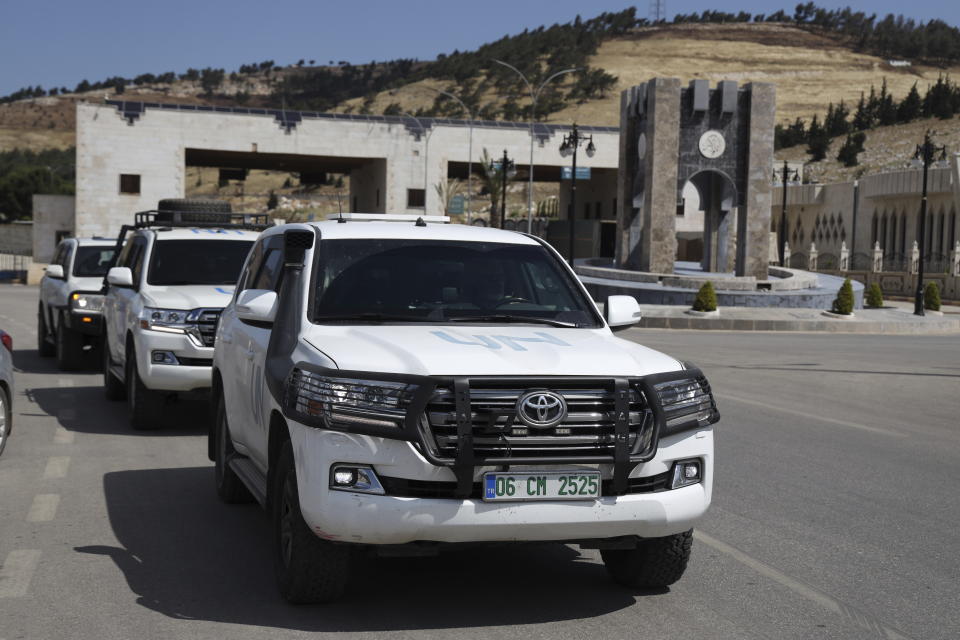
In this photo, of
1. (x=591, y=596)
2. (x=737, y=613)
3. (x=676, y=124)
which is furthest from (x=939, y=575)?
(x=676, y=124)

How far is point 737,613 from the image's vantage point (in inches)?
225

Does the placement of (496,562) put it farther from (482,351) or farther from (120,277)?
(120,277)

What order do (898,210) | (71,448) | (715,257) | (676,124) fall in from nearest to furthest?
(71,448) → (676,124) → (715,257) → (898,210)

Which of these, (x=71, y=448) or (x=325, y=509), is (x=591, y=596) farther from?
(x=71, y=448)

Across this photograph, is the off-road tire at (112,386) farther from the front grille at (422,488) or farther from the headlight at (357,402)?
the front grille at (422,488)

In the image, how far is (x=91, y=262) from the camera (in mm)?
19391

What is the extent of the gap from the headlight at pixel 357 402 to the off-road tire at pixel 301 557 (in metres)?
0.44

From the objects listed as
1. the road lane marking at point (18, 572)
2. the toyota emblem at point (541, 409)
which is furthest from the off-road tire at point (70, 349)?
the toyota emblem at point (541, 409)

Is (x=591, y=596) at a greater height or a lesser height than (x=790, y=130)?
lesser

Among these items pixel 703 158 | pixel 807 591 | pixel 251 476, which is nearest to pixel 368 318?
pixel 251 476

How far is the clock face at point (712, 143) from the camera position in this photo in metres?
45.9

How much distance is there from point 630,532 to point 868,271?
6478 cm

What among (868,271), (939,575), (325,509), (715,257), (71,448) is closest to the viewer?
(325,509)

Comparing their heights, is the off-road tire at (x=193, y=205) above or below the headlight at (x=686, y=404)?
above
